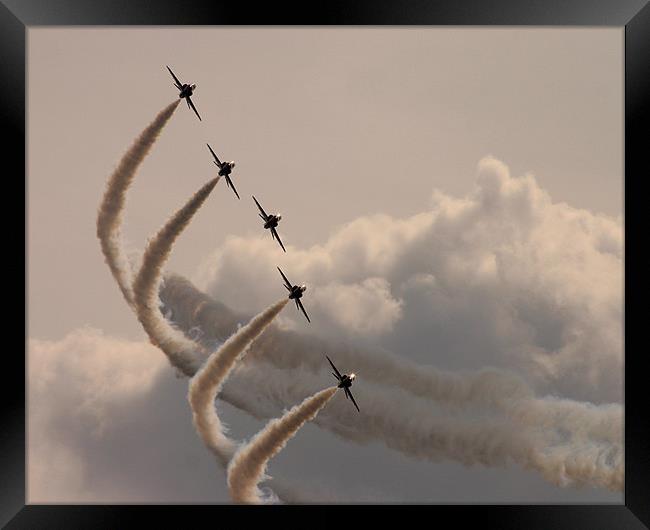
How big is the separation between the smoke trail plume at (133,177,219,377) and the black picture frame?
Answer: 1219 centimetres

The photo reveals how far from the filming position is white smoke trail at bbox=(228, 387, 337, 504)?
177 ft

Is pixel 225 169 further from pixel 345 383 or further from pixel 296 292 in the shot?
pixel 345 383

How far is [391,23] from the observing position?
42.0m

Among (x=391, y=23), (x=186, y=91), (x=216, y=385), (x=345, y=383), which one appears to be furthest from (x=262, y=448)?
(x=391, y=23)

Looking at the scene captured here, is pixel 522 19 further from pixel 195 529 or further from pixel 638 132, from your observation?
pixel 195 529

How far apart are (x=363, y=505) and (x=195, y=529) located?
7.75 m

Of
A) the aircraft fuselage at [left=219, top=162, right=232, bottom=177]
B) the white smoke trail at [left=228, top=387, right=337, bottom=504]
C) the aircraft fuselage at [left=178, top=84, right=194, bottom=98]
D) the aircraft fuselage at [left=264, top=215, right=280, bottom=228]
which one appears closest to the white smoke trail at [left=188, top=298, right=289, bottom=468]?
the white smoke trail at [left=228, top=387, right=337, bottom=504]

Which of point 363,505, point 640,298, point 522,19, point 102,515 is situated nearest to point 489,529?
point 363,505

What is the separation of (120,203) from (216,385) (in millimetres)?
11815

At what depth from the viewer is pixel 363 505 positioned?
1813 inches

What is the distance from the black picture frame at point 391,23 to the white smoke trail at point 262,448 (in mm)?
7655

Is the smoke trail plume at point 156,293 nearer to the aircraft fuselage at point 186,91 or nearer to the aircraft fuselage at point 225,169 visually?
the aircraft fuselage at point 225,169

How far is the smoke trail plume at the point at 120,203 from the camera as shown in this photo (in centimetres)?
5641

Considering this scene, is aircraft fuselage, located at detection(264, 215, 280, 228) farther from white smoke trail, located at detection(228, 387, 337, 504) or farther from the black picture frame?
the black picture frame
